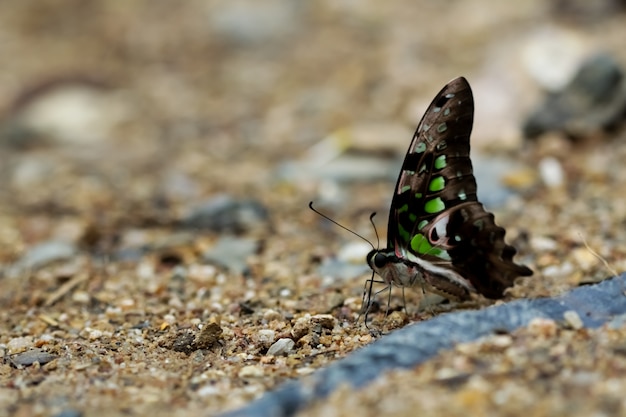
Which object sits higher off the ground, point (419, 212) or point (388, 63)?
point (388, 63)

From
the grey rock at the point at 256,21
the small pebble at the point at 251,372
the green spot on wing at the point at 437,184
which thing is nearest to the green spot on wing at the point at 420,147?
the green spot on wing at the point at 437,184

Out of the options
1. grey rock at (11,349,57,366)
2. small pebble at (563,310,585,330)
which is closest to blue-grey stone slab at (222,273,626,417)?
small pebble at (563,310,585,330)

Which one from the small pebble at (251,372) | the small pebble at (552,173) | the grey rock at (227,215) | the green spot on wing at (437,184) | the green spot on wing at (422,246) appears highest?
the small pebble at (552,173)

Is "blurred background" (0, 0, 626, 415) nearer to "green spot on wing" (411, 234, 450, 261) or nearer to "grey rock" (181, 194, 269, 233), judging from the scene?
"grey rock" (181, 194, 269, 233)

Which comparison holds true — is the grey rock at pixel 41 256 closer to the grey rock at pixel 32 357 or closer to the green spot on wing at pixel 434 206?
the grey rock at pixel 32 357

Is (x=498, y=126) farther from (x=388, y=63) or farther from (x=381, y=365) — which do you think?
(x=381, y=365)

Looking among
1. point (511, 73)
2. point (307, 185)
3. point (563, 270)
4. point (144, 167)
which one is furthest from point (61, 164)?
point (563, 270)

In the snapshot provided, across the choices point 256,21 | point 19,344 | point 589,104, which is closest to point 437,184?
point 19,344
